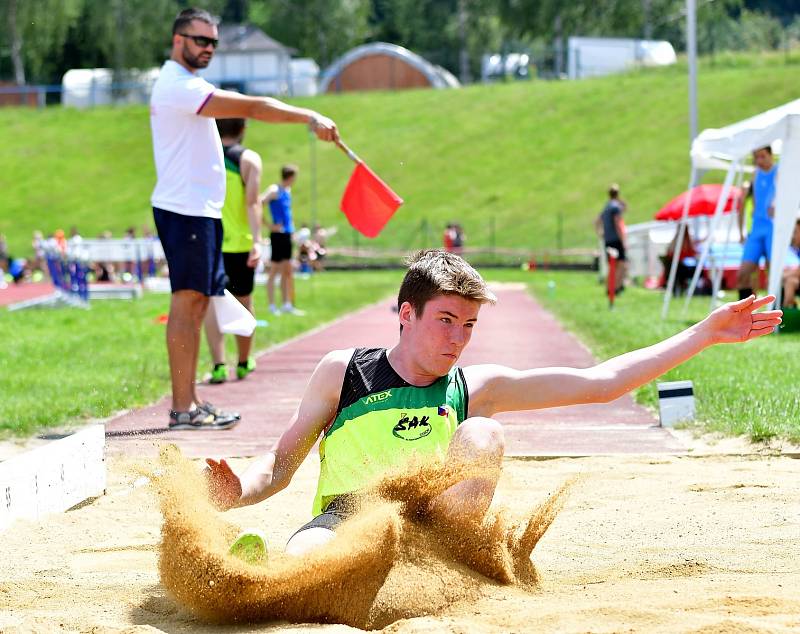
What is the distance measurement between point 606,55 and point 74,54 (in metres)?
41.8

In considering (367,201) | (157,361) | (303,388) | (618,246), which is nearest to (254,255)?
(303,388)

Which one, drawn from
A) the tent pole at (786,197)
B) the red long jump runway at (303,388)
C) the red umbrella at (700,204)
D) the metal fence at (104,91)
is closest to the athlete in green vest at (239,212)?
the red long jump runway at (303,388)

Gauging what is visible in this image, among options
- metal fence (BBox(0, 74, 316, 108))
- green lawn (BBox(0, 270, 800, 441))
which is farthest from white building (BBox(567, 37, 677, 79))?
green lawn (BBox(0, 270, 800, 441))

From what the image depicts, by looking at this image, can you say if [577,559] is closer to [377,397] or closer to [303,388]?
[377,397]

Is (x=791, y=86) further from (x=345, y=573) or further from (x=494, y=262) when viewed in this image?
(x=345, y=573)

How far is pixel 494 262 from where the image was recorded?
45219 mm

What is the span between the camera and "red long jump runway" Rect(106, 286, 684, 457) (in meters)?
7.18

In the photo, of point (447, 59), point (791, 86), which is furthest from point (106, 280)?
point (447, 59)

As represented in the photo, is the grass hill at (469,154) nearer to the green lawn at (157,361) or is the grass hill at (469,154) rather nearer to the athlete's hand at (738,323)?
the green lawn at (157,361)

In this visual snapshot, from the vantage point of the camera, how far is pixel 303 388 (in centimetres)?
991

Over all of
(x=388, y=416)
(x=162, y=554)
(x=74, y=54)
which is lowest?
(x=162, y=554)

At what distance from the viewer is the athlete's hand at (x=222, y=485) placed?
3.86 m

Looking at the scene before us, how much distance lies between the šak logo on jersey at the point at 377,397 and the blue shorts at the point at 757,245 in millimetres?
11398

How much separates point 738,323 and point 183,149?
462 centimetres
